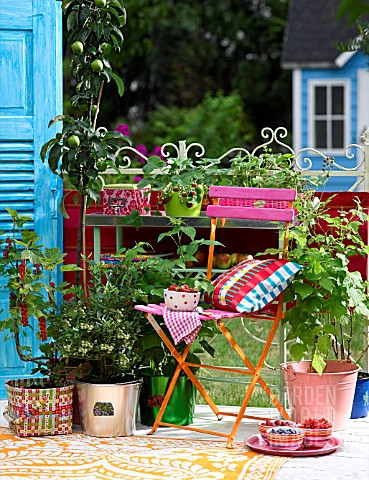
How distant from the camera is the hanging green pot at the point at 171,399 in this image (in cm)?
472

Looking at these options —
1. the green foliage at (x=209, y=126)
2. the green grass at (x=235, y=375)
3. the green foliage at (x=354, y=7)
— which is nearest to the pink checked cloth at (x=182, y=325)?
the green grass at (x=235, y=375)

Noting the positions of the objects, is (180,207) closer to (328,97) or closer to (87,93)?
(87,93)

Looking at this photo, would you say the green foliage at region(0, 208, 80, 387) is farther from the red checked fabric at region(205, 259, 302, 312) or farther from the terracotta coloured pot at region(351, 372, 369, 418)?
the terracotta coloured pot at region(351, 372, 369, 418)

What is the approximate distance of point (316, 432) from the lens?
4309 millimetres

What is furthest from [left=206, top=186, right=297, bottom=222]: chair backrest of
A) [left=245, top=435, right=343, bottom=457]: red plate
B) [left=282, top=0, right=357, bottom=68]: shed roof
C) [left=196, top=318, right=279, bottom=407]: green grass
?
[left=282, top=0, right=357, bottom=68]: shed roof

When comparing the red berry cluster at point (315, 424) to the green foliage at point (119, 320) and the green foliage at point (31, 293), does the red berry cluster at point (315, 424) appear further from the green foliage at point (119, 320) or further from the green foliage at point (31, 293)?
the green foliage at point (31, 293)

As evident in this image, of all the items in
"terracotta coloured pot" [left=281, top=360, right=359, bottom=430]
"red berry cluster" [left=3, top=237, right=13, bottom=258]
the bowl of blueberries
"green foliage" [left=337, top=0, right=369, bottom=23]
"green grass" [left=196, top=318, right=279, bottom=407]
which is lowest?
"green grass" [left=196, top=318, right=279, bottom=407]

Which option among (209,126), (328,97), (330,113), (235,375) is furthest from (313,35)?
(235,375)

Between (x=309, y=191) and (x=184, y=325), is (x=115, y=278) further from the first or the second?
(x=309, y=191)

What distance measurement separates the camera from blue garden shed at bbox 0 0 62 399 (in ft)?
16.9

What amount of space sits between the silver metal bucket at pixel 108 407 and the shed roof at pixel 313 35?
8549 mm

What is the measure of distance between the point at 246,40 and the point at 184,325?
1355cm

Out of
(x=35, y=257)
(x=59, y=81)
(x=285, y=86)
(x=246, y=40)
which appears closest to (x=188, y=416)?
(x=35, y=257)

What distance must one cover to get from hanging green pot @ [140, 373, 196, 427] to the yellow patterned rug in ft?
0.67
